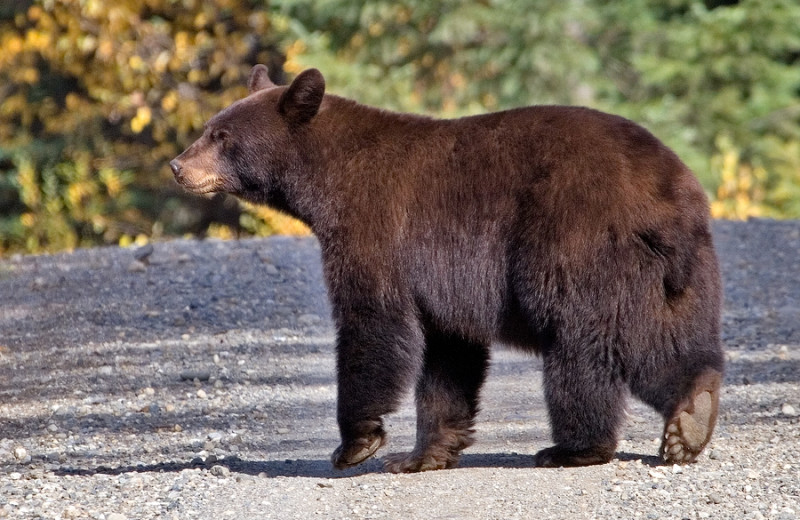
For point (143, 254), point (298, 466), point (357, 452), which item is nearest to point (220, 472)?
point (298, 466)

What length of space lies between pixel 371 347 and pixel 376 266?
35 cm

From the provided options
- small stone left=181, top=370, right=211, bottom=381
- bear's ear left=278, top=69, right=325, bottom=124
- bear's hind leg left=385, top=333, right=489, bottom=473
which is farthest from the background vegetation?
bear's hind leg left=385, top=333, right=489, bottom=473

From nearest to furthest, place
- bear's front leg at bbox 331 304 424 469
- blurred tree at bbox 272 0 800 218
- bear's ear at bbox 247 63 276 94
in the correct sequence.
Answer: bear's front leg at bbox 331 304 424 469 → bear's ear at bbox 247 63 276 94 → blurred tree at bbox 272 0 800 218

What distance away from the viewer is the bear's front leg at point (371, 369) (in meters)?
5.11

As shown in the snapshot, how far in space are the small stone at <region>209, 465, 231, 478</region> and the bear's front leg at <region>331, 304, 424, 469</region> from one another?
461mm

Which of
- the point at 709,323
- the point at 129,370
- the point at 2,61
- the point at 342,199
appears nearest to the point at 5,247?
the point at 2,61

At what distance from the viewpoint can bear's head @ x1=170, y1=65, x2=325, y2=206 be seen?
568cm

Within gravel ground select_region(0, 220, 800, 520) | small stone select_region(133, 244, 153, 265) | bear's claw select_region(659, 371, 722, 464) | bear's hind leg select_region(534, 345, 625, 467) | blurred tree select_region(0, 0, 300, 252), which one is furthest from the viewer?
blurred tree select_region(0, 0, 300, 252)

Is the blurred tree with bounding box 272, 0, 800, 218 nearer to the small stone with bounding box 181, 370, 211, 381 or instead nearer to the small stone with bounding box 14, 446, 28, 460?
the small stone with bounding box 181, 370, 211, 381

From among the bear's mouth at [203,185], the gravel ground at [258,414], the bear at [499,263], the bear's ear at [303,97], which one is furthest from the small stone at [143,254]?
the bear's ear at [303,97]

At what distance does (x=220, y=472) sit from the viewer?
5.12m

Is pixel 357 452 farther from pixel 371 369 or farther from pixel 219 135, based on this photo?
pixel 219 135

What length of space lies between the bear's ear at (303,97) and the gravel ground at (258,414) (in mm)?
1578

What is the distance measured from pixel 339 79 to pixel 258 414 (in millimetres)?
9144
